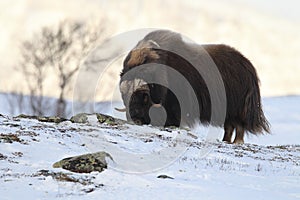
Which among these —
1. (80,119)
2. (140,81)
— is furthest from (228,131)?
(80,119)

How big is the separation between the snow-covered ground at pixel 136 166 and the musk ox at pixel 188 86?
0.54 m

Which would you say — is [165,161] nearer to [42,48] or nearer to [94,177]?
[94,177]

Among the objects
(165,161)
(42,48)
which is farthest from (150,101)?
(42,48)

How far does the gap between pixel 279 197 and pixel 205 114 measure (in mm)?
6351

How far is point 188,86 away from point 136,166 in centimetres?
479

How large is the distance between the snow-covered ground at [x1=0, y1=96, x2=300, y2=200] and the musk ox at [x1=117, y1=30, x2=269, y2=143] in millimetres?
537

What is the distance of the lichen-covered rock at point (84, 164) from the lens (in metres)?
7.01

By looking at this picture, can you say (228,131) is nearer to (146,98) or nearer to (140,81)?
(146,98)

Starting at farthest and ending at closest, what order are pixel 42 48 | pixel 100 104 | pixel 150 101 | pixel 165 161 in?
pixel 100 104 → pixel 42 48 → pixel 150 101 → pixel 165 161

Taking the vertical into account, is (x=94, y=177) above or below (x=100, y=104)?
above

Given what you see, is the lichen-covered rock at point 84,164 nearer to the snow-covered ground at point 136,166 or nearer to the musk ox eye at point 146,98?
the snow-covered ground at point 136,166

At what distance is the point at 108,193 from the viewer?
19.8 ft

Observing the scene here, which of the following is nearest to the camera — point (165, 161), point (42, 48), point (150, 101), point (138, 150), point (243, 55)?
point (165, 161)

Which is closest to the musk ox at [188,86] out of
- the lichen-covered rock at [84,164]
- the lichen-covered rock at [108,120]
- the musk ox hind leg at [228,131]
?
the musk ox hind leg at [228,131]
